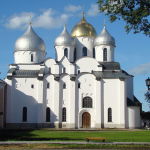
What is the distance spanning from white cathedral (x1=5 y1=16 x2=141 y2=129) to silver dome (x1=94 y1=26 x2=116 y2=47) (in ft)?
10.7

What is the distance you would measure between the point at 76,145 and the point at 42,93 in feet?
108

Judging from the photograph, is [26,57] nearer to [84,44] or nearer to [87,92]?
[84,44]

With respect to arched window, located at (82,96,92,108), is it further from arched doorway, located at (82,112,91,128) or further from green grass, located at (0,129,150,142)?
green grass, located at (0,129,150,142)

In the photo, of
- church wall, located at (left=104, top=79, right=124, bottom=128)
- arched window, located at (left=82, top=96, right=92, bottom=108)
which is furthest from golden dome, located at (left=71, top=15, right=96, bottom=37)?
arched window, located at (left=82, top=96, right=92, bottom=108)

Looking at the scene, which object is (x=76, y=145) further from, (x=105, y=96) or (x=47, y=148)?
(x=105, y=96)

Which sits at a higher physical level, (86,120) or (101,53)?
(101,53)

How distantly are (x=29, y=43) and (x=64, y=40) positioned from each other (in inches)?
214

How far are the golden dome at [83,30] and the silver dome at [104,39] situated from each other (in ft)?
6.28

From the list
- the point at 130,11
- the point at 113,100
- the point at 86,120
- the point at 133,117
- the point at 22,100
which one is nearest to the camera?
the point at 130,11

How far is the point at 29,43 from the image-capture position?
60.8m

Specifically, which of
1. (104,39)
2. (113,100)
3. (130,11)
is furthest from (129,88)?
(130,11)

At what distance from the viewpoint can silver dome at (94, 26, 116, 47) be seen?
204ft

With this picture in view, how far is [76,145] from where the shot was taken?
24.9 metres

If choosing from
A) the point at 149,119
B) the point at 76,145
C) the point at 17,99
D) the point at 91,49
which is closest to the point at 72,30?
the point at 91,49
